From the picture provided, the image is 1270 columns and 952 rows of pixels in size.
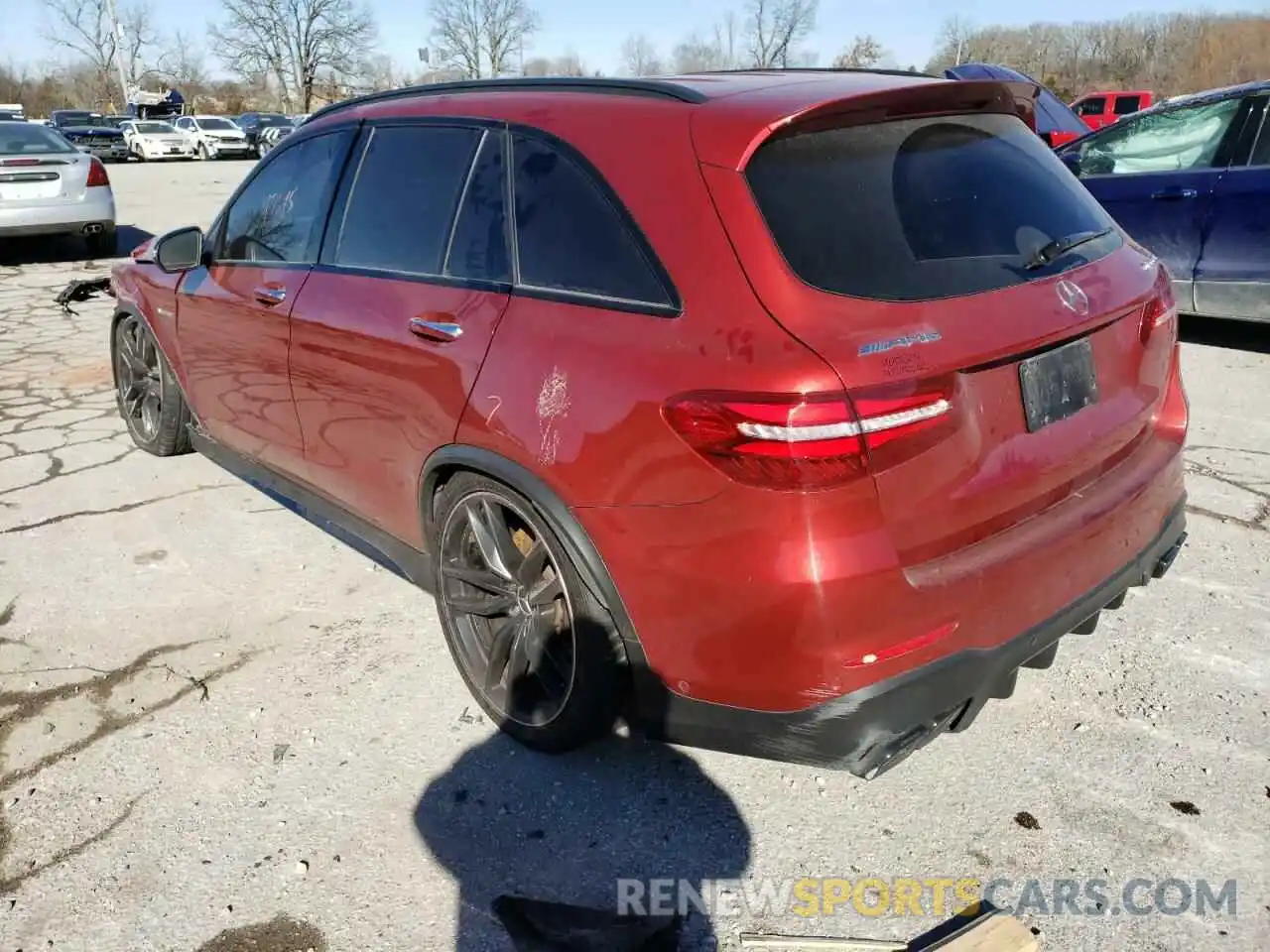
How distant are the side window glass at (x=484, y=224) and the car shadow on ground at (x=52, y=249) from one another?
11.3 meters

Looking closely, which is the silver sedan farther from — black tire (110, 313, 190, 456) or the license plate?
the license plate

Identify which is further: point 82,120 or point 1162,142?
point 82,120

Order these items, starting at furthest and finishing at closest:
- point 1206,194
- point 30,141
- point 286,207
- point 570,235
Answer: point 30,141 < point 1206,194 < point 286,207 < point 570,235

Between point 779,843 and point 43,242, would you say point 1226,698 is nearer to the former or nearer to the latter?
point 779,843

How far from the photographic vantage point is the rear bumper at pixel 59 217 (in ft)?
35.1

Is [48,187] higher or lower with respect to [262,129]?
lower

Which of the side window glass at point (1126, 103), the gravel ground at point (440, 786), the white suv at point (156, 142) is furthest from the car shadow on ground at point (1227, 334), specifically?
the white suv at point (156, 142)

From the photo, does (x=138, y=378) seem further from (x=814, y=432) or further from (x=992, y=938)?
(x=992, y=938)

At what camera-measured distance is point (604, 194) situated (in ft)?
7.79

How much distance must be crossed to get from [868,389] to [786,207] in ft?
1.61

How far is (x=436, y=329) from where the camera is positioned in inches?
108

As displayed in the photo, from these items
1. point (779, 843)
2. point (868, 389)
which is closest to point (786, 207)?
point (868, 389)

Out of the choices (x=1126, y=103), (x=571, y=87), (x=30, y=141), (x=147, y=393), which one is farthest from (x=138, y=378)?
(x=1126, y=103)

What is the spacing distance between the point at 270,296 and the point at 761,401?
7.84ft
